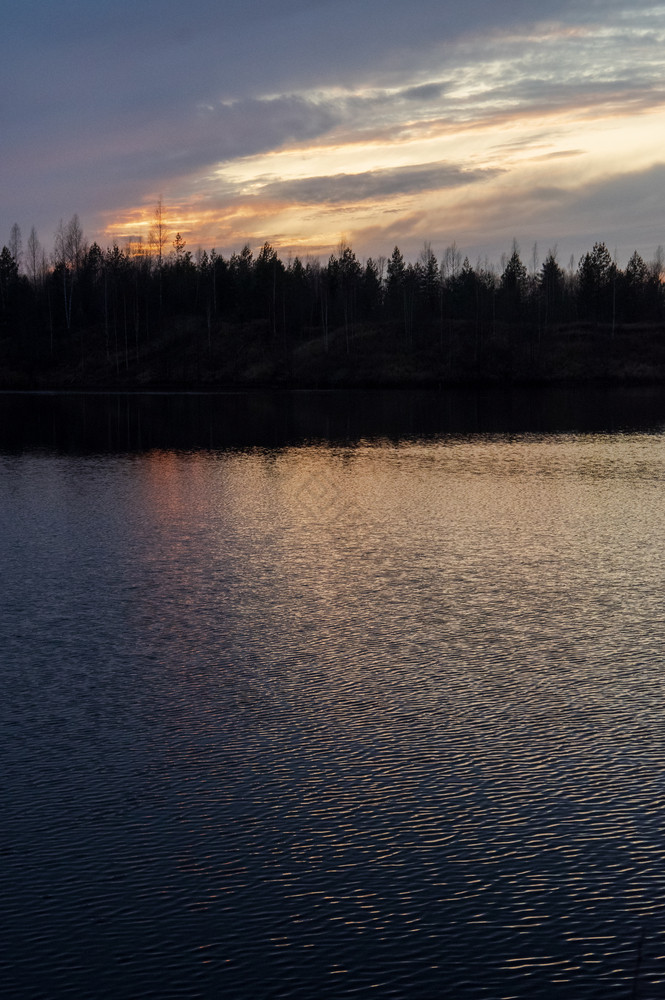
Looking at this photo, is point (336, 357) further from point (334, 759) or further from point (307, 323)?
point (334, 759)

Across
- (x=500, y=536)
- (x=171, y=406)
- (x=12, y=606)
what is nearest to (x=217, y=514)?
(x=500, y=536)

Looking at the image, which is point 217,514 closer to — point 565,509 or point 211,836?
point 565,509

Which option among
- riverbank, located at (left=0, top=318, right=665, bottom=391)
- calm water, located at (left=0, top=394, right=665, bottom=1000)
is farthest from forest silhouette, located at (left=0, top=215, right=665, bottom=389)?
calm water, located at (left=0, top=394, right=665, bottom=1000)

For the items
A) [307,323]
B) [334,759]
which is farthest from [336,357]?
[334,759]

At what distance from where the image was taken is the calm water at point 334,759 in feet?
21.9

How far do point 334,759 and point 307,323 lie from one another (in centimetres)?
13231

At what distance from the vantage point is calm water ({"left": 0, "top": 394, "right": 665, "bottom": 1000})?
6676 millimetres

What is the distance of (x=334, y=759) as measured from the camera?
31.9ft

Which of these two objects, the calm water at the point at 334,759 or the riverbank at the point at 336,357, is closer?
the calm water at the point at 334,759

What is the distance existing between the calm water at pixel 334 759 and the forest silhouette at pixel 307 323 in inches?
3430

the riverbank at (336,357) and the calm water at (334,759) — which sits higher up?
the riverbank at (336,357)

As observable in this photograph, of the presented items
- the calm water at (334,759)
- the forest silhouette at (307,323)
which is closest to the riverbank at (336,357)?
the forest silhouette at (307,323)

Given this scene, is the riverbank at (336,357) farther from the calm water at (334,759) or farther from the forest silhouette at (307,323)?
the calm water at (334,759)

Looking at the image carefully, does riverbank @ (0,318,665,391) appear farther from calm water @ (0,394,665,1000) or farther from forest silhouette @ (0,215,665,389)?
calm water @ (0,394,665,1000)
